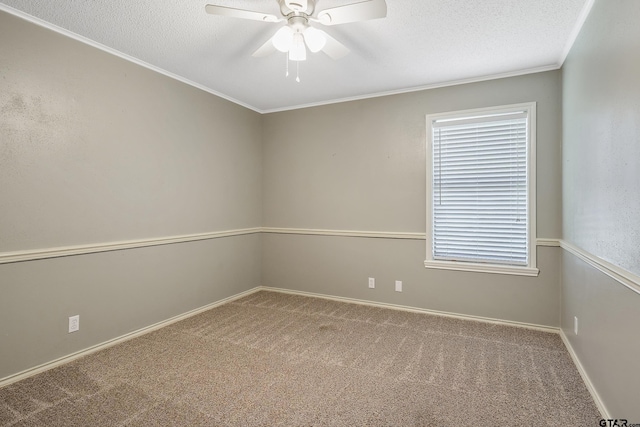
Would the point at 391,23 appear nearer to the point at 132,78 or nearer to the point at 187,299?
the point at 132,78

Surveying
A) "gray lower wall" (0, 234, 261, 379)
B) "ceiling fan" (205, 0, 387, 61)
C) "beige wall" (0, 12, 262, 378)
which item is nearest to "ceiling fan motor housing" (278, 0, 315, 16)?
"ceiling fan" (205, 0, 387, 61)

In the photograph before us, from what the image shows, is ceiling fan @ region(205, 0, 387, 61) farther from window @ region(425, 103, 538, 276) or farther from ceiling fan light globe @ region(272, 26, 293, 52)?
window @ region(425, 103, 538, 276)

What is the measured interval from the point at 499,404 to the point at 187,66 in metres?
3.71

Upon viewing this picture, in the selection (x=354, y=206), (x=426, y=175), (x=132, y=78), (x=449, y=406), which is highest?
(x=132, y=78)

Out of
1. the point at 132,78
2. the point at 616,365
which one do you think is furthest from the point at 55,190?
the point at 616,365

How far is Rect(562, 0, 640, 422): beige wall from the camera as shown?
1495 millimetres

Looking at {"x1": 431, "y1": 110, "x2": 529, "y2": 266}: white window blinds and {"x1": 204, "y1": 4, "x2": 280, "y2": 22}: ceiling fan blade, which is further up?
{"x1": 204, "y1": 4, "x2": 280, "y2": 22}: ceiling fan blade

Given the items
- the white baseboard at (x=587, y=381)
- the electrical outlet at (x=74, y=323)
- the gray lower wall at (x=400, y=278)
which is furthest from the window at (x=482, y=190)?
the electrical outlet at (x=74, y=323)

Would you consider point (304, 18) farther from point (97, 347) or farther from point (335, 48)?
point (97, 347)

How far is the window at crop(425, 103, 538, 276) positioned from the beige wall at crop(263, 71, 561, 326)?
3.7 inches

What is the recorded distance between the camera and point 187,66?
123 inches

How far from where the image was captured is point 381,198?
153 inches

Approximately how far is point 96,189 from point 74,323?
3.56 feet

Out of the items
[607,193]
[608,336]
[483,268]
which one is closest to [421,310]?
[483,268]
